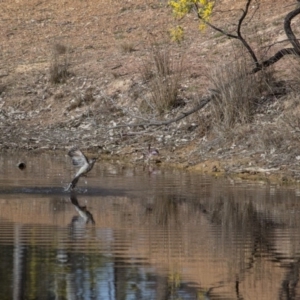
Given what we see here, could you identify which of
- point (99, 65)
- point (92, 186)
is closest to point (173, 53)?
point (99, 65)

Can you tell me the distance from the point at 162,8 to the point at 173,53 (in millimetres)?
6184

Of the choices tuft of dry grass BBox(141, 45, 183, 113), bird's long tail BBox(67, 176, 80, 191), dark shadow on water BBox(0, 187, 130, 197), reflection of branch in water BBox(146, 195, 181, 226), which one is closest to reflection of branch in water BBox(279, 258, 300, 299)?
reflection of branch in water BBox(146, 195, 181, 226)

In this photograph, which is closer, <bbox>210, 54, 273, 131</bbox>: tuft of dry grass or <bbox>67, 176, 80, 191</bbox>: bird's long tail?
<bbox>67, 176, 80, 191</bbox>: bird's long tail

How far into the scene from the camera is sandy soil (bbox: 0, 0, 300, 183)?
1886 cm

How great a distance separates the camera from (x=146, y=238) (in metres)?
11.1

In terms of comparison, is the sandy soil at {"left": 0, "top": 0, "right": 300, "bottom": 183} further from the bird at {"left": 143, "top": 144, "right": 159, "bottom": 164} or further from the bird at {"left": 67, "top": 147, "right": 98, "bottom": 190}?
the bird at {"left": 67, "top": 147, "right": 98, "bottom": 190}

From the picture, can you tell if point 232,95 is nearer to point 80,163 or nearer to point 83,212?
point 80,163

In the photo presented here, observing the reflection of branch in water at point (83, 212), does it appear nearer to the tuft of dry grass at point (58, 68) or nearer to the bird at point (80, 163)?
the bird at point (80, 163)

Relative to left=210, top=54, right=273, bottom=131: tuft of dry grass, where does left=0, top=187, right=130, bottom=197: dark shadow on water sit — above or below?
below

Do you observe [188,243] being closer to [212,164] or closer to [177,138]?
[212,164]

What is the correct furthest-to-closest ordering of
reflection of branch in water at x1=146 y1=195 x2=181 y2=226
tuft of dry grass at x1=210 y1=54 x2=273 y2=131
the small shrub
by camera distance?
the small shrub
tuft of dry grass at x1=210 y1=54 x2=273 y2=131
reflection of branch in water at x1=146 y1=195 x2=181 y2=226

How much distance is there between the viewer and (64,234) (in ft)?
37.0

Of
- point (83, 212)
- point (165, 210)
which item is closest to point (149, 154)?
point (165, 210)

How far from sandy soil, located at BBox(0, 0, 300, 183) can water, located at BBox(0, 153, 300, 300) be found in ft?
6.16
